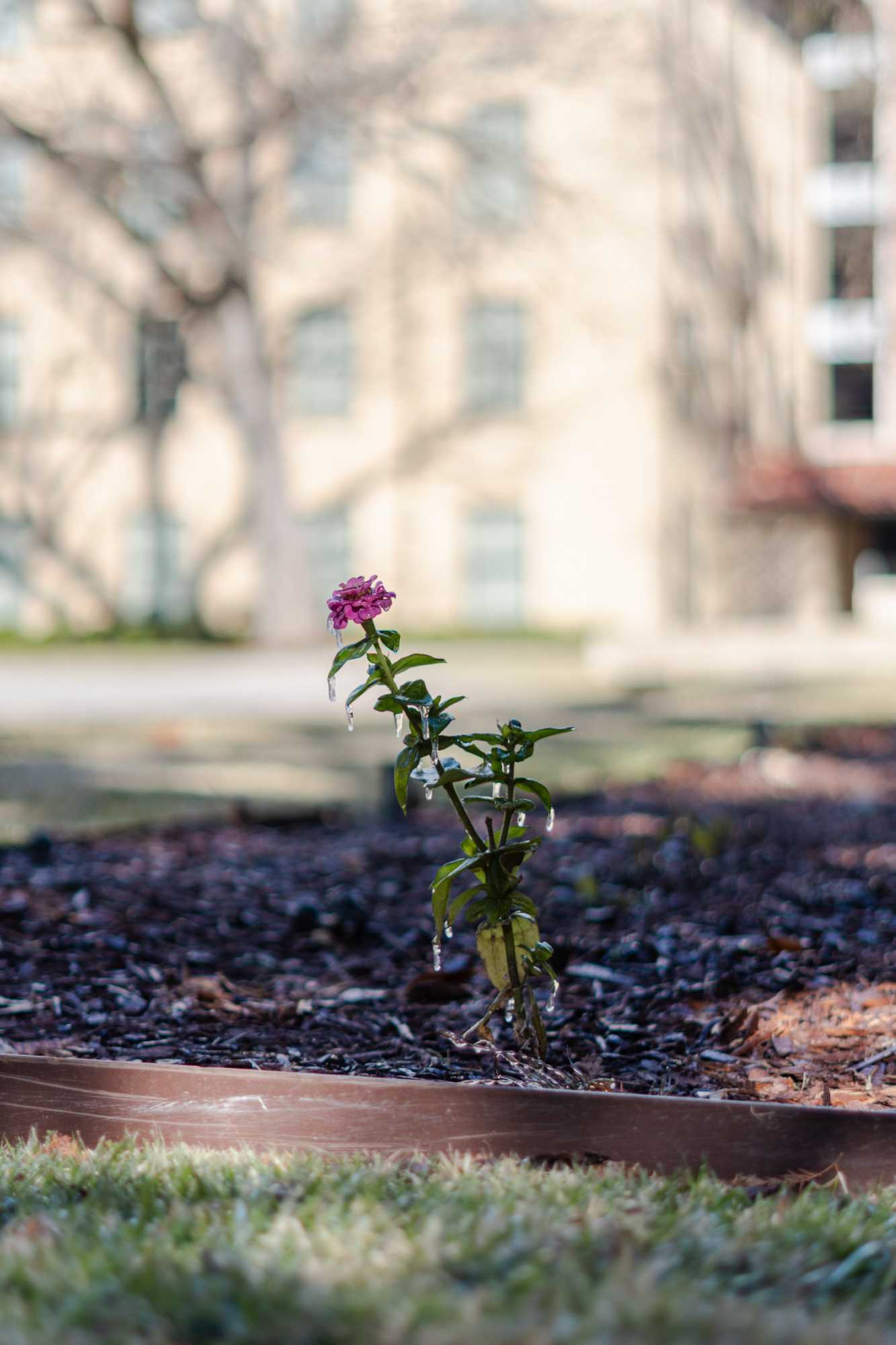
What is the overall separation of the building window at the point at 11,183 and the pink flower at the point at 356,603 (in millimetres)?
16230

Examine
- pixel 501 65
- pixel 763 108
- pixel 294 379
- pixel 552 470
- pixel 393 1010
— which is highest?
pixel 763 108

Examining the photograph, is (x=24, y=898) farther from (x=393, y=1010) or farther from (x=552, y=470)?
(x=552, y=470)

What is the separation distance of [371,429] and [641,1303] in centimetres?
2425

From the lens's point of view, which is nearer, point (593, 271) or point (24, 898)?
point (24, 898)

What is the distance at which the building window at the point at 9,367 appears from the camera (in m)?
26.4

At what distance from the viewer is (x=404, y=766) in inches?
105

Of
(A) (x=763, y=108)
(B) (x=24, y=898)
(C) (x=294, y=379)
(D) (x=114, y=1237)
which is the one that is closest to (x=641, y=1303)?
(D) (x=114, y=1237)

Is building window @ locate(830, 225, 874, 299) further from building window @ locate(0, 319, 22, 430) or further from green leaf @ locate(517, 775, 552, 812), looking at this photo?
building window @ locate(0, 319, 22, 430)

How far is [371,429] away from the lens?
2538cm

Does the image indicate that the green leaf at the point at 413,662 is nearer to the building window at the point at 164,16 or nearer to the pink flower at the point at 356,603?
the pink flower at the point at 356,603

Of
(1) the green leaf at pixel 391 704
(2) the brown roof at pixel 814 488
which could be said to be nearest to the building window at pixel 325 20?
(2) the brown roof at pixel 814 488

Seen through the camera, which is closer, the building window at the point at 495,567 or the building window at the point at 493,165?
the building window at the point at 493,165

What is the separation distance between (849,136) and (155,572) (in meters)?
14.6

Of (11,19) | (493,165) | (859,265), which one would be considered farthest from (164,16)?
(859,265)
